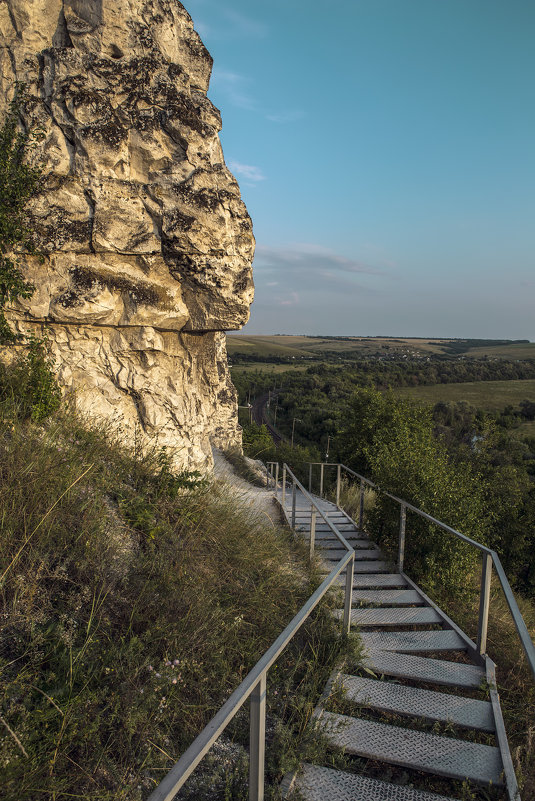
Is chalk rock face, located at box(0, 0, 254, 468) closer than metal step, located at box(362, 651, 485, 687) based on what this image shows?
No

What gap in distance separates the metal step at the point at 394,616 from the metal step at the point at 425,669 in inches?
25.2

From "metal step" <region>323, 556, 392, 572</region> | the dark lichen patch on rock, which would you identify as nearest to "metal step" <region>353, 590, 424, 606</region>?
"metal step" <region>323, 556, 392, 572</region>

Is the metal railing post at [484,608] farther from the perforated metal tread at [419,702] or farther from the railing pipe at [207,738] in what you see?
the railing pipe at [207,738]

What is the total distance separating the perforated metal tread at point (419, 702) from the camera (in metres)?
3.26

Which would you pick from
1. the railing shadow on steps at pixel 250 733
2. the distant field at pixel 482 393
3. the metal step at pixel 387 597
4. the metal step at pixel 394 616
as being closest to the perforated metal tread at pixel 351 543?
the metal step at pixel 387 597

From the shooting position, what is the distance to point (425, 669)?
3879 mm

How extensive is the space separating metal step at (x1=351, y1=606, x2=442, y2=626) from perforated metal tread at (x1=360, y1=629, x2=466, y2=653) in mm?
148

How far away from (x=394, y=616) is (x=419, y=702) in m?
1.51

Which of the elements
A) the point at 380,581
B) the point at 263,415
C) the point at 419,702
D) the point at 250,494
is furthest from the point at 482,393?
the point at 419,702

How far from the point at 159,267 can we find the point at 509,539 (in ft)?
51.0

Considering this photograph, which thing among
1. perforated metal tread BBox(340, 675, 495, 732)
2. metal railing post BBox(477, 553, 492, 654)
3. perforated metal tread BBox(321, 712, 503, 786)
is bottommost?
perforated metal tread BBox(340, 675, 495, 732)

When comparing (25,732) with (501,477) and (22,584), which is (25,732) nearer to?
(22,584)

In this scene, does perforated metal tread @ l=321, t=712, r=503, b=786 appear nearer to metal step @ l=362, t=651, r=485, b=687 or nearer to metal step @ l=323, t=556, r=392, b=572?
metal step @ l=362, t=651, r=485, b=687

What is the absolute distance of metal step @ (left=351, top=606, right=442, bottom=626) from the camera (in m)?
4.76
